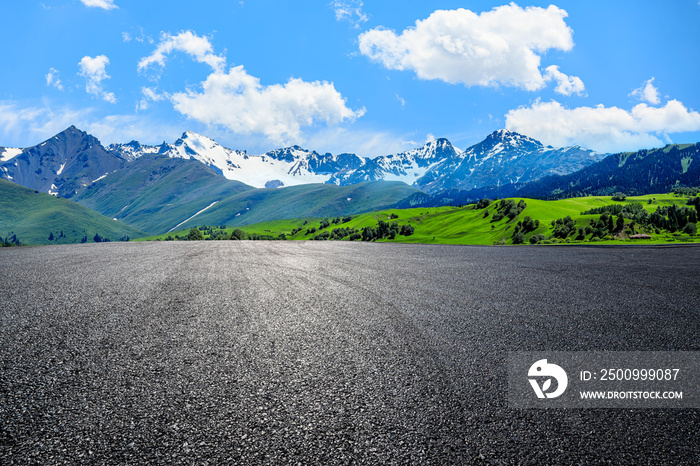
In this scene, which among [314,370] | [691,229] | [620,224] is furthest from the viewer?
[620,224]

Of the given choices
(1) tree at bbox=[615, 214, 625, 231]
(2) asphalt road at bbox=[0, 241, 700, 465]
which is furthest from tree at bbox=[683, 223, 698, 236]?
(2) asphalt road at bbox=[0, 241, 700, 465]

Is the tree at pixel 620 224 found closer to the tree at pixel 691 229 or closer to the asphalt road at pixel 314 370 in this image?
the tree at pixel 691 229

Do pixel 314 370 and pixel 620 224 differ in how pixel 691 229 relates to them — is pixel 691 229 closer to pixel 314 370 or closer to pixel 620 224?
pixel 620 224

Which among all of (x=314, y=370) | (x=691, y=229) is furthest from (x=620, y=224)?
(x=314, y=370)

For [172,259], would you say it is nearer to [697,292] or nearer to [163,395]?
[163,395]

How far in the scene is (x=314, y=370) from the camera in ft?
20.3

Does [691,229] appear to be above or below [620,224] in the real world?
below

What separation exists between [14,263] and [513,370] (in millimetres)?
24622

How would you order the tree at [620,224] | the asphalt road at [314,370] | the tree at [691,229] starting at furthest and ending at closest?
the tree at [620,224], the tree at [691,229], the asphalt road at [314,370]

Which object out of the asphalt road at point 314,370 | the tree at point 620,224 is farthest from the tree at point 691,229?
the asphalt road at point 314,370

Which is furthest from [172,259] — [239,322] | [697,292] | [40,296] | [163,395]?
[697,292]

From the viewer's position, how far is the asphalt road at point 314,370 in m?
4.19

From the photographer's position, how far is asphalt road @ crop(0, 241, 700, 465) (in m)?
4.19

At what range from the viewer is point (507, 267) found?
61.6ft
